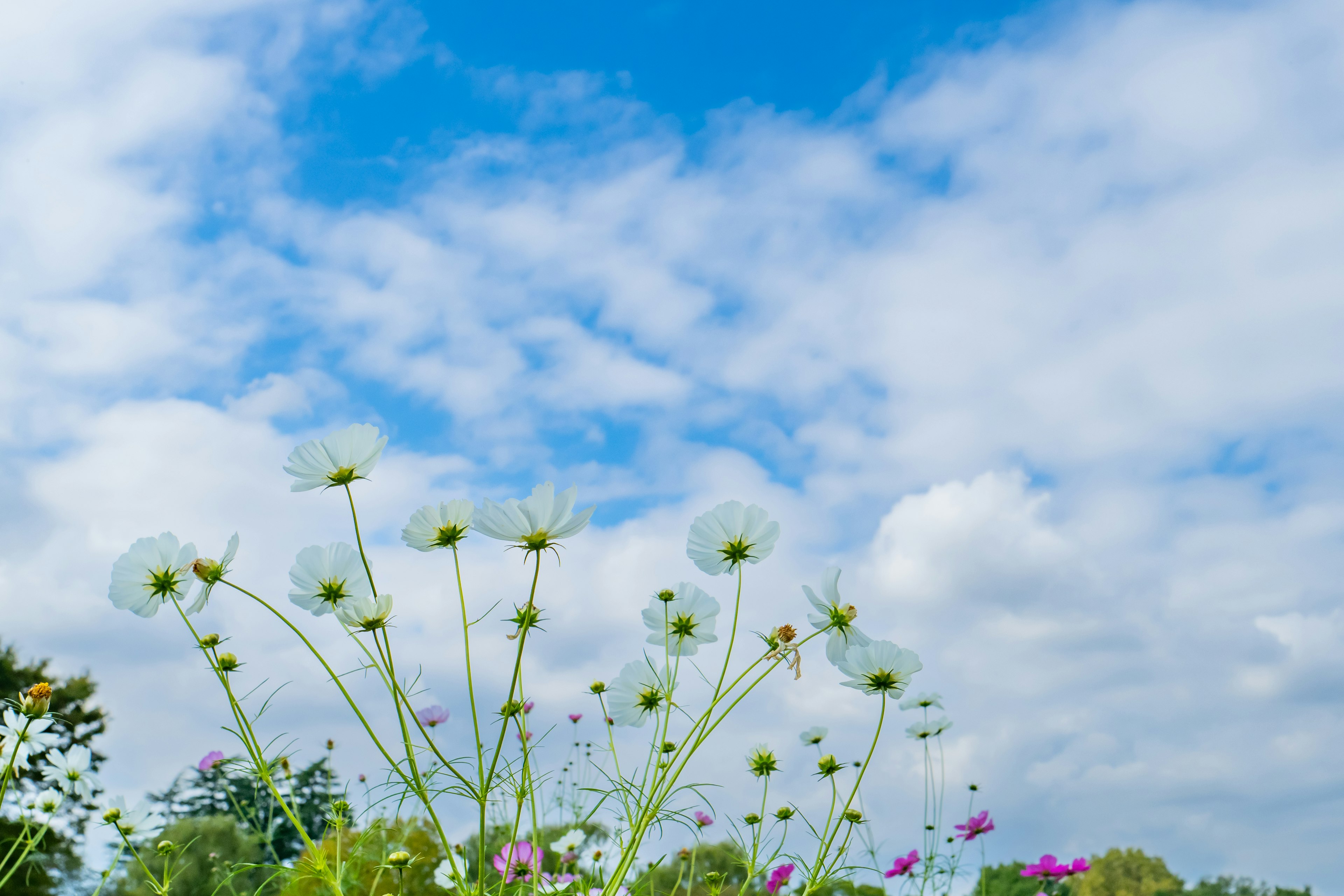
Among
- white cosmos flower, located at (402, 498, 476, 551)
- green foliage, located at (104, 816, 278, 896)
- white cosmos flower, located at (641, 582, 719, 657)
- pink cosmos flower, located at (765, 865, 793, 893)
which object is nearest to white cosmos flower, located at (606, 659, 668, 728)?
white cosmos flower, located at (641, 582, 719, 657)

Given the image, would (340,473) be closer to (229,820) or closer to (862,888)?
(862,888)

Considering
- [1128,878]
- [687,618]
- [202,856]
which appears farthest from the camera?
[202,856]

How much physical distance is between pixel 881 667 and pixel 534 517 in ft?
2.52

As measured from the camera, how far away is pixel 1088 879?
968 centimetres

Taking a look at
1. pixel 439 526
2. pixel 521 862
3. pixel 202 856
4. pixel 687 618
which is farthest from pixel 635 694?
pixel 202 856

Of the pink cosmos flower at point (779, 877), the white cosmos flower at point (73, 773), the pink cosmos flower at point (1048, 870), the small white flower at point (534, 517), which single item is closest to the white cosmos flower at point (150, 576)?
the small white flower at point (534, 517)

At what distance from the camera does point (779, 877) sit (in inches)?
131

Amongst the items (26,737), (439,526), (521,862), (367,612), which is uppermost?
(439,526)

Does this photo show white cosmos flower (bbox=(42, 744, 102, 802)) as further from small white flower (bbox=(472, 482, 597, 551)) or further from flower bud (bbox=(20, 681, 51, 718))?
small white flower (bbox=(472, 482, 597, 551))

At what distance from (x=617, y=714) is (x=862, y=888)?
578 cm

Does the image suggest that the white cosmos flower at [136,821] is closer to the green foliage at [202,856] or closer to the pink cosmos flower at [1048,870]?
the pink cosmos flower at [1048,870]

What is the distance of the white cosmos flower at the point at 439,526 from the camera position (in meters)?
1.67

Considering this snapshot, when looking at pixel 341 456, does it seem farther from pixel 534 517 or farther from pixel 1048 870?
pixel 1048 870

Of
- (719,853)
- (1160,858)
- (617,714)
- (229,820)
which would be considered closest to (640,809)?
(617,714)
